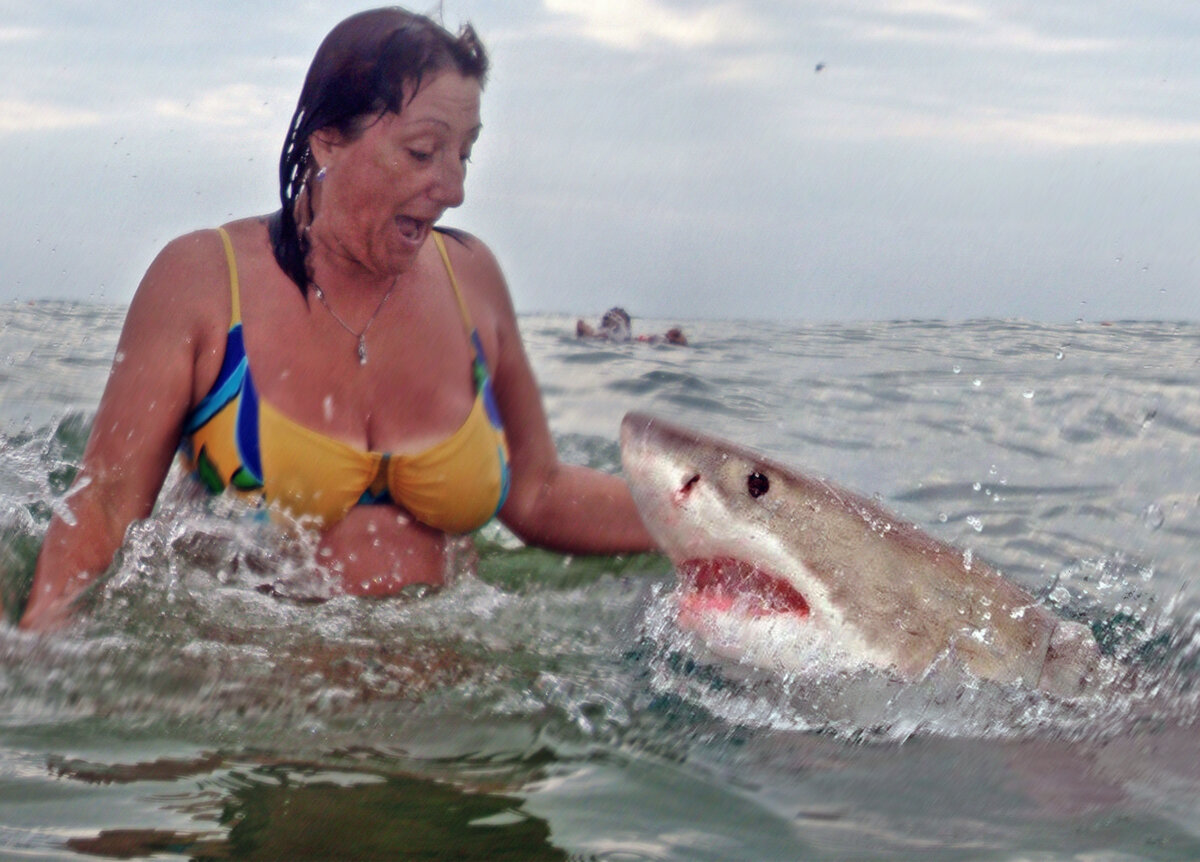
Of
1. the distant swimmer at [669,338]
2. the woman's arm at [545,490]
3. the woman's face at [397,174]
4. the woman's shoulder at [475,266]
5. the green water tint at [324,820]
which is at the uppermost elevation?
the woman's face at [397,174]

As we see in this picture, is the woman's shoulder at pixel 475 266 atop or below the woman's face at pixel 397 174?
below

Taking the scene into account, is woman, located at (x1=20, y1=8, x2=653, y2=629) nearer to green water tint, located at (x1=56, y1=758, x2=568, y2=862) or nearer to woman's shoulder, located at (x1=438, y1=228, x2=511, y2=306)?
woman's shoulder, located at (x1=438, y1=228, x2=511, y2=306)

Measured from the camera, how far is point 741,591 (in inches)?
85.4

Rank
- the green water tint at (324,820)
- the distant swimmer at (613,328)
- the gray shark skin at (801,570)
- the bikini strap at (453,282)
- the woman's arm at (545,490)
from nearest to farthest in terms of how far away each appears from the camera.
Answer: the green water tint at (324,820) < the gray shark skin at (801,570) < the bikini strap at (453,282) < the woman's arm at (545,490) < the distant swimmer at (613,328)

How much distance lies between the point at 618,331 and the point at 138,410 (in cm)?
636

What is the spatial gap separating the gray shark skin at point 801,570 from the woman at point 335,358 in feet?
3.09

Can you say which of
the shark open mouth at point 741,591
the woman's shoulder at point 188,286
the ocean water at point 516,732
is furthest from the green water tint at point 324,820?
the woman's shoulder at point 188,286

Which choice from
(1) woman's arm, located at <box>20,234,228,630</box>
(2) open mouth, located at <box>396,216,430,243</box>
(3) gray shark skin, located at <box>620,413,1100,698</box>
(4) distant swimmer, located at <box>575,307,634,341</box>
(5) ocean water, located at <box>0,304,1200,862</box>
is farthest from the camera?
A: (4) distant swimmer, located at <box>575,307,634,341</box>

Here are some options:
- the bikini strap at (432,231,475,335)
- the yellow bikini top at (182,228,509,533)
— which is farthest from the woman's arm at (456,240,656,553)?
the yellow bikini top at (182,228,509,533)

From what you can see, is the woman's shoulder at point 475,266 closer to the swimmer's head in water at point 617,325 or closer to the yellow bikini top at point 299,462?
the yellow bikini top at point 299,462

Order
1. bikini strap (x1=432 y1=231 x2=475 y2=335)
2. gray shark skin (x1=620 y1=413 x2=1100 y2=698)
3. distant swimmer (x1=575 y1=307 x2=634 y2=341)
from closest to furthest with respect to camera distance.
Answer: gray shark skin (x1=620 y1=413 x2=1100 y2=698)
bikini strap (x1=432 y1=231 x2=475 y2=335)
distant swimmer (x1=575 y1=307 x2=634 y2=341)

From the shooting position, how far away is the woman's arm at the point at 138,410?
274 centimetres

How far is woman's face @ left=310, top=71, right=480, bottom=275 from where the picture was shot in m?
2.83

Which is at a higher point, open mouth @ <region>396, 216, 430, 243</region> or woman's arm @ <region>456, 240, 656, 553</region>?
open mouth @ <region>396, 216, 430, 243</region>
